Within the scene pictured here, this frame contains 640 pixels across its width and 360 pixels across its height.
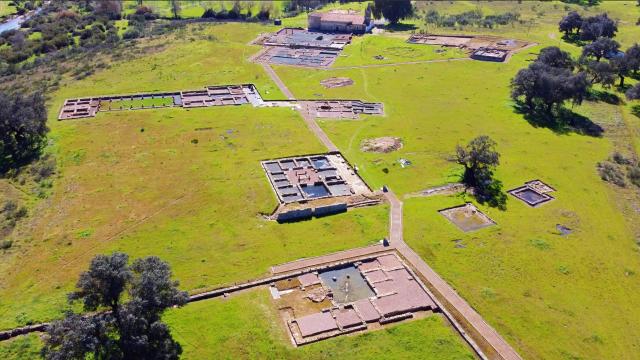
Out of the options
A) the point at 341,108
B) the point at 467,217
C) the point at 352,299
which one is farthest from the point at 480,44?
the point at 352,299

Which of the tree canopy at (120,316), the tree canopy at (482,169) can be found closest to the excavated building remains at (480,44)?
the tree canopy at (482,169)

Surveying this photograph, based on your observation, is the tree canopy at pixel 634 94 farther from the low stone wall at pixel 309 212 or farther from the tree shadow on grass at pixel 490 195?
the low stone wall at pixel 309 212

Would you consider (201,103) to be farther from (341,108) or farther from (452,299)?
(452,299)

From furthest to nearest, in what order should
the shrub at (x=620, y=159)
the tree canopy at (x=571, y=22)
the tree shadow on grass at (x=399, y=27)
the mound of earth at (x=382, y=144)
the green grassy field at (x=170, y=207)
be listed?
the tree shadow on grass at (x=399, y=27) → the tree canopy at (x=571, y=22) → the mound of earth at (x=382, y=144) → the shrub at (x=620, y=159) → the green grassy field at (x=170, y=207)

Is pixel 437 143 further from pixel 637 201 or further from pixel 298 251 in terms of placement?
pixel 298 251

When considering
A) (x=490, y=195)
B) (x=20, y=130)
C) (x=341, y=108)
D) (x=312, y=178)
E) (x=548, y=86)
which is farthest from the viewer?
(x=341, y=108)

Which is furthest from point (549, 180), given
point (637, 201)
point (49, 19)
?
point (49, 19)

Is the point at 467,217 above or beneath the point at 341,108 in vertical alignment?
beneath
